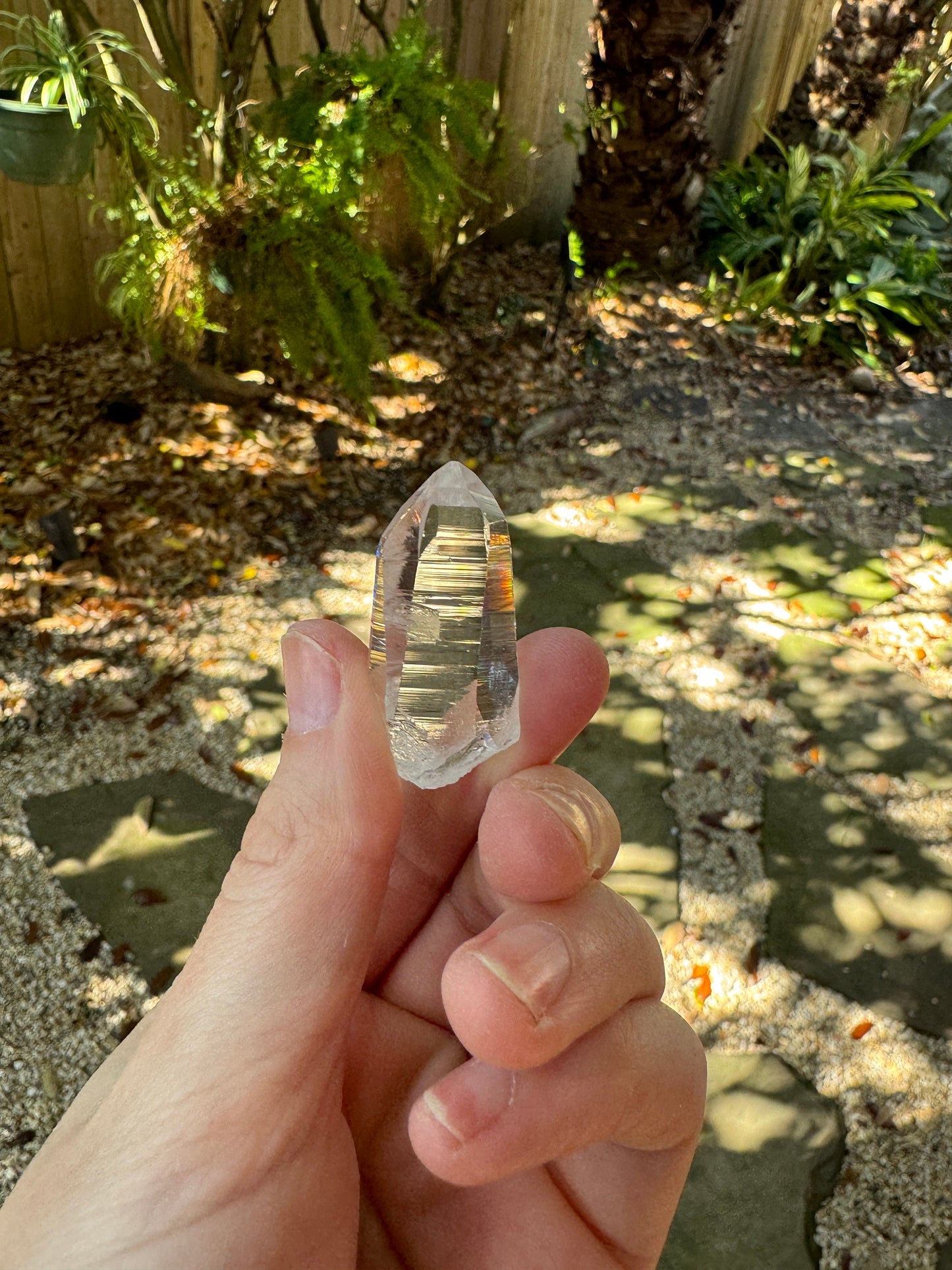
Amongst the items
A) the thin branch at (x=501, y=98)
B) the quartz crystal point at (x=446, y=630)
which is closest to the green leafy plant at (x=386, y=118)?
the thin branch at (x=501, y=98)

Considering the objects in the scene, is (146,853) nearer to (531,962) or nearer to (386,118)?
(531,962)

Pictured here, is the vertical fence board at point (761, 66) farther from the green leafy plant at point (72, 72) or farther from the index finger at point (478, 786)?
the index finger at point (478, 786)

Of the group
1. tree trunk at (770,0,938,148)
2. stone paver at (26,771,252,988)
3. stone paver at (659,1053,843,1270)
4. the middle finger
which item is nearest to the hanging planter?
stone paver at (26,771,252,988)

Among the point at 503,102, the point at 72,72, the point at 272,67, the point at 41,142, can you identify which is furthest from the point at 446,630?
the point at 503,102

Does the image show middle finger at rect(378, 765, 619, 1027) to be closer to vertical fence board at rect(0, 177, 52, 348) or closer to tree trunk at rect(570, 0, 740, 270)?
vertical fence board at rect(0, 177, 52, 348)

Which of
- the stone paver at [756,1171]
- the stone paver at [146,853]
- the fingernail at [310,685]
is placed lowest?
the stone paver at [756,1171]
